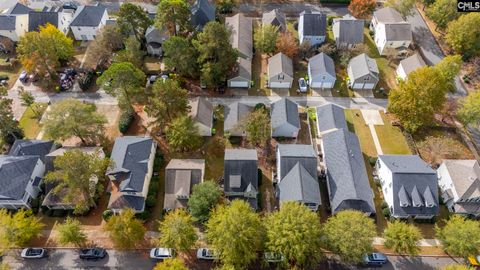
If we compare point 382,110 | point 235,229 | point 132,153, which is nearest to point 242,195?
point 235,229

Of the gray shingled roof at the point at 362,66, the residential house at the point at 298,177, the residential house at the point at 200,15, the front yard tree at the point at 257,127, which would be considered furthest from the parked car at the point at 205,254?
the residential house at the point at 200,15

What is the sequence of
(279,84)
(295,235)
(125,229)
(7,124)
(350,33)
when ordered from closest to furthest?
1. (295,235)
2. (125,229)
3. (7,124)
4. (279,84)
5. (350,33)

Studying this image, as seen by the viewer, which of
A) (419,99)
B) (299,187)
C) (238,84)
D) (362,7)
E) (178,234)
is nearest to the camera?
(178,234)

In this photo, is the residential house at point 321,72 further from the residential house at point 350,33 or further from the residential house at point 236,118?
the residential house at point 236,118

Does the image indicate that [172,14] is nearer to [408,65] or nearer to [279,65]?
[279,65]

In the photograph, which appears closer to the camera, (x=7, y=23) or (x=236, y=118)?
(x=236, y=118)

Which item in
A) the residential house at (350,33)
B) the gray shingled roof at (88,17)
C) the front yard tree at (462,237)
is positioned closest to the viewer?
the front yard tree at (462,237)

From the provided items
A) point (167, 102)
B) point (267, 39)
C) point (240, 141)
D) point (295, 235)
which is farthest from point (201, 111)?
point (295, 235)

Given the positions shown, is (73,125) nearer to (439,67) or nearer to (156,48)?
(156,48)
